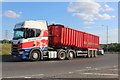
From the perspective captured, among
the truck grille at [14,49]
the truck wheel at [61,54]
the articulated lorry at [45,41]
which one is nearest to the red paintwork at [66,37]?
the articulated lorry at [45,41]

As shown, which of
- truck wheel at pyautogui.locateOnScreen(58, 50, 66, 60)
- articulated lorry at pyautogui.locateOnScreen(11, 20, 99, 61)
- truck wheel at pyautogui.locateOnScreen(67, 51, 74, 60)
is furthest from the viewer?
truck wheel at pyautogui.locateOnScreen(67, 51, 74, 60)

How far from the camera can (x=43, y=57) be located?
30.5 m

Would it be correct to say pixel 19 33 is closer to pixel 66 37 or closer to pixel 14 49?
pixel 14 49

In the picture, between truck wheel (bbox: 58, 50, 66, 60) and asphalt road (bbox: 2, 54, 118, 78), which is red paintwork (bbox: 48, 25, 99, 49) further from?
asphalt road (bbox: 2, 54, 118, 78)

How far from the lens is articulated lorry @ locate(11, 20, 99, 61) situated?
93.7 ft

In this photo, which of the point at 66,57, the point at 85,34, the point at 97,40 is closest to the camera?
the point at 66,57

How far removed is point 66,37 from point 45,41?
12.1 feet

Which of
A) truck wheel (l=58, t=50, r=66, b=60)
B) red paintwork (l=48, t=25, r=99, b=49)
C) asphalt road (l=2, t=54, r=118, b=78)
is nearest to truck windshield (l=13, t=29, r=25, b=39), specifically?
red paintwork (l=48, t=25, r=99, b=49)

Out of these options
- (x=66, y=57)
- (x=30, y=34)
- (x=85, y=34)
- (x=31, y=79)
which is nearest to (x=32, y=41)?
(x=30, y=34)

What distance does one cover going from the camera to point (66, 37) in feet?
108

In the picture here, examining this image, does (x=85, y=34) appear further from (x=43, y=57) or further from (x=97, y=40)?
(x=43, y=57)

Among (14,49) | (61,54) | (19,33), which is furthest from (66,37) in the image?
(14,49)

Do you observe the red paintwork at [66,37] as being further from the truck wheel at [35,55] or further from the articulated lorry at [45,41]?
the truck wheel at [35,55]

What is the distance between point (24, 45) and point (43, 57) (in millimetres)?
2802
